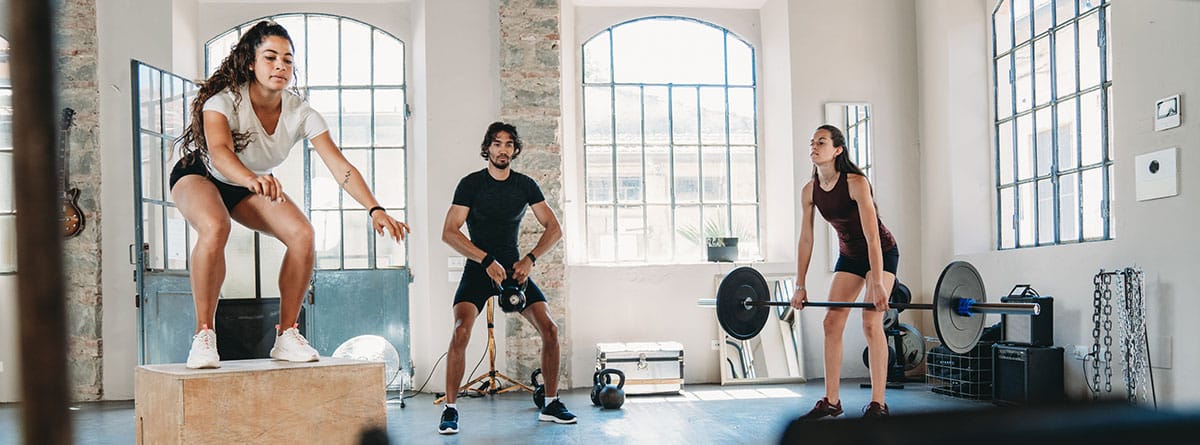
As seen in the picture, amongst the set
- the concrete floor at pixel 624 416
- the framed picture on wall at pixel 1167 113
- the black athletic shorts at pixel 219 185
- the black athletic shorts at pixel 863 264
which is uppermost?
the framed picture on wall at pixel 1167 113

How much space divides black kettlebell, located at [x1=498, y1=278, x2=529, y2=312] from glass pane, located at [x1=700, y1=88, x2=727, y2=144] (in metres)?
3.79

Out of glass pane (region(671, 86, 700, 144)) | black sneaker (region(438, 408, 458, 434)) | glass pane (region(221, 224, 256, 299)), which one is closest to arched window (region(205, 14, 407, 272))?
glass pane (region(221, 224, 256, 299))

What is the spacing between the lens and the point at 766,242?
872cm

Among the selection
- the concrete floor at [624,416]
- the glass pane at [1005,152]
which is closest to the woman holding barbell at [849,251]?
the concrete floor at [624,416]

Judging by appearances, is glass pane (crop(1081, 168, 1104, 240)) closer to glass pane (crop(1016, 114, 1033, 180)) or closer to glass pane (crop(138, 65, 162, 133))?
glass pane (crop(1016, 114, 1033, 180))

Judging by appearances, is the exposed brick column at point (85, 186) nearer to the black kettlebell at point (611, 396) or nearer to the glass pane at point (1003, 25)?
the black kettlebell at point (611, 396)

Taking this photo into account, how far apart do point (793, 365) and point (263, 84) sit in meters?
5.55

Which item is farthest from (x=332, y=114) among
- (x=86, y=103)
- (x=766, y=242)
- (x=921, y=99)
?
(x=921, y=99)

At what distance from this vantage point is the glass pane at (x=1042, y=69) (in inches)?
278

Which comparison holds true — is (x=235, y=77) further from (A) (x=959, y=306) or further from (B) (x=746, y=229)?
(B) (x=746, y=229)

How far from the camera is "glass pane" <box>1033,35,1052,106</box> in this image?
278 inches

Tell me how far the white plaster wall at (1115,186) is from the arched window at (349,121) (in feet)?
13.9

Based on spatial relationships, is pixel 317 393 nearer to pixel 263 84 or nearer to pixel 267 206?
pixel 267 206

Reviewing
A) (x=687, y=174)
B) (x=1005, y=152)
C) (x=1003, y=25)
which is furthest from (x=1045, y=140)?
(x=687, y=174)
